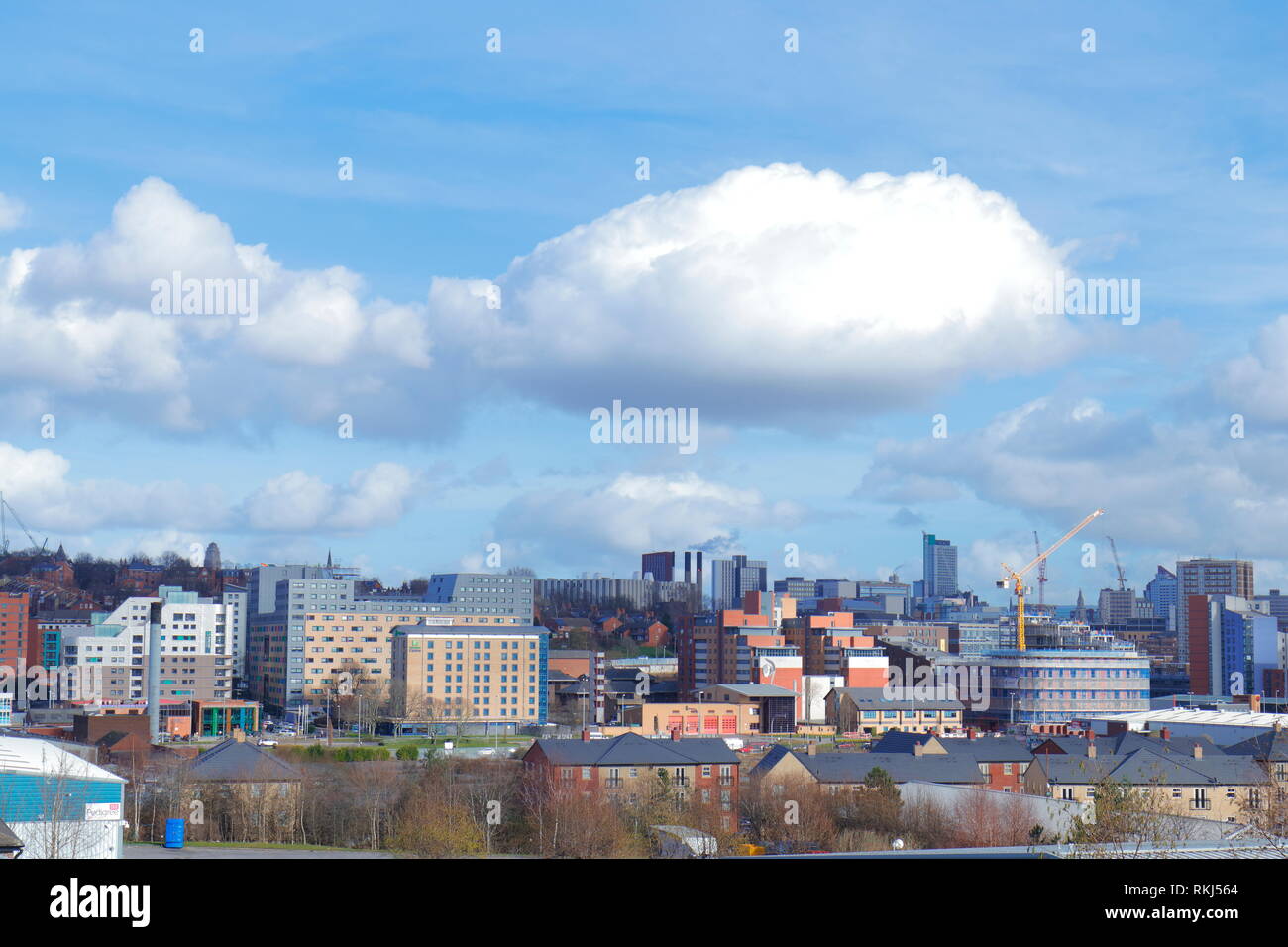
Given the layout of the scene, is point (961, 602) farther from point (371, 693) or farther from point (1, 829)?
point (1, 829)

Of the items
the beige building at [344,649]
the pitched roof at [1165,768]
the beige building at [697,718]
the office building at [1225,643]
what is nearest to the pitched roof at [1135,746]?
the pitched roof at [1165,768]

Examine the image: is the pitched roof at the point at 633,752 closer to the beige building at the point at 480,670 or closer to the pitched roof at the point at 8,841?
the pitched roof at the point at 8,841

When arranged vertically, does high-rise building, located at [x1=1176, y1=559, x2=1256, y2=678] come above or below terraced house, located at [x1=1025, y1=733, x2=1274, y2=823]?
above

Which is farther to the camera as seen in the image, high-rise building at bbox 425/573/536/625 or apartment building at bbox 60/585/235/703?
high-rise building at bbox 425/573/536/625

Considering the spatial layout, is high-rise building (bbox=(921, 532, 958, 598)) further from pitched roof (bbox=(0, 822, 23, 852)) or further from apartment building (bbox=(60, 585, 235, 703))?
pitched roof (bbox=(0, 822, 23, 852))

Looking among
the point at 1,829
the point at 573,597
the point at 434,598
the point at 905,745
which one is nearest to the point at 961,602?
the point at 573,597

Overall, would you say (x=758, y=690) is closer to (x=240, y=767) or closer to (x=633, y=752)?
(x=633, y=752)

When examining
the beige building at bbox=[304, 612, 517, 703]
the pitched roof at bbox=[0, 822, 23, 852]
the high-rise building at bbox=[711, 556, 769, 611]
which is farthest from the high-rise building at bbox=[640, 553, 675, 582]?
the pitched roof at bbox=[0, 822, 23, 852]
